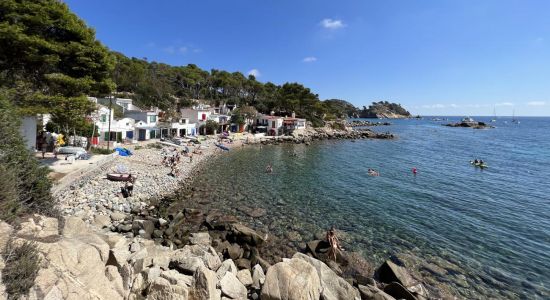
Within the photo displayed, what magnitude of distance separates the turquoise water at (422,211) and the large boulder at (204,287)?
25.4 feet

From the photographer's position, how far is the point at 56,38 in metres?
22.0

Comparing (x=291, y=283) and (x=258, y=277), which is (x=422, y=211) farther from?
(x=291, y=283)

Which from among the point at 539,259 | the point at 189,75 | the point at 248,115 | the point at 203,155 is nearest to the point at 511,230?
the point at 539,259

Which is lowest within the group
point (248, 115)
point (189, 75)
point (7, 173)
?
point (7, 173)

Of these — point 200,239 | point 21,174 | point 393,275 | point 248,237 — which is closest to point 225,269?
point 248,237

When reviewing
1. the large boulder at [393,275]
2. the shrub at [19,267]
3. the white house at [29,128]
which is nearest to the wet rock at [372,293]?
the large boulder at [393,275]

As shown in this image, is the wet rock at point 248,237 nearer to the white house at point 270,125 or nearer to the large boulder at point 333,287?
the large boulder at point 333,287

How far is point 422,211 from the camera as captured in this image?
2203cm

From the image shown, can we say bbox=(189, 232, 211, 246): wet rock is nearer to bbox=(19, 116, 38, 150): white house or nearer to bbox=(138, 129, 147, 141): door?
bbox=(19, 116, 38, 150): white house

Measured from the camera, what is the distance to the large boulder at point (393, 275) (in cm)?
1234

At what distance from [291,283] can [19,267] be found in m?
7.27

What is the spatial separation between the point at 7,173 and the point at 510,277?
21.3 metres

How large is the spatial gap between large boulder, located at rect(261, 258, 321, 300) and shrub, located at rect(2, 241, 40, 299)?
6.42 m

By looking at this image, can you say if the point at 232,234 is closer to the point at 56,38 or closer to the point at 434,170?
the point at 56,38
